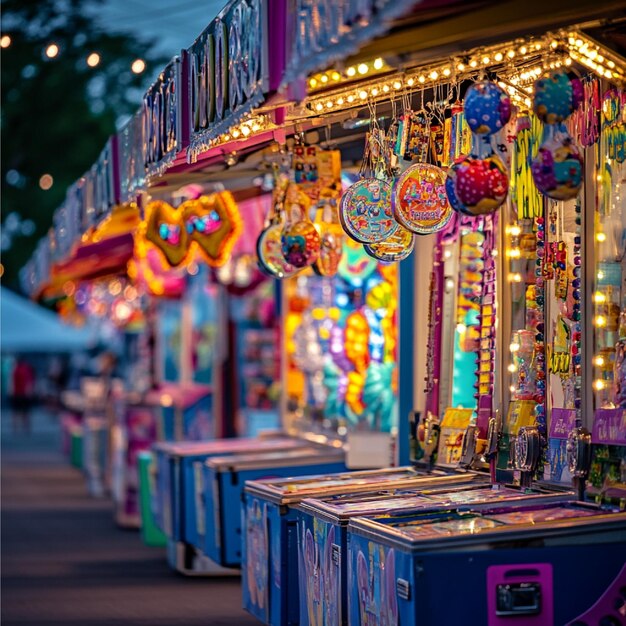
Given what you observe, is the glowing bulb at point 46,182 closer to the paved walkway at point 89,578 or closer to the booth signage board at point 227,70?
the paved walkway at point 89,578

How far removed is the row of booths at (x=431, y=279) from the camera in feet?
15.7

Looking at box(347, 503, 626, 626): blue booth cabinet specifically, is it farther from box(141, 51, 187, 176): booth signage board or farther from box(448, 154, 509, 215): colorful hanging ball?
box(141, 51, 187, 176): booth signage board

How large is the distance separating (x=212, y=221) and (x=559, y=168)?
5.57 m

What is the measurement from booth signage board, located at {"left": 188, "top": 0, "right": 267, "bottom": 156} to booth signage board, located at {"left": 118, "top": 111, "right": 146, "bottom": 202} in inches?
50.0

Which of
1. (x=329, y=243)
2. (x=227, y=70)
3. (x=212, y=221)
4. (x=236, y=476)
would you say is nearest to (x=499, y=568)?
(x=227, y=70)

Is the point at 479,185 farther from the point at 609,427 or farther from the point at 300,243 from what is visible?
the point at 300,243

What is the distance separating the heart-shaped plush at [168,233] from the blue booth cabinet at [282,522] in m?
3.07

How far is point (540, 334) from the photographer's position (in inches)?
242

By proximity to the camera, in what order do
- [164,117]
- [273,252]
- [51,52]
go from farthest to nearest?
[51,52]
[273,252]
[164,117]

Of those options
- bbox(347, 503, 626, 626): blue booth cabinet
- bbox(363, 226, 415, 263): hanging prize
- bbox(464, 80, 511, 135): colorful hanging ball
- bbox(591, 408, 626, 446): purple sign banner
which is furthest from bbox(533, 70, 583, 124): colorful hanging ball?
bbox(363, 226, 415, 263): hanging prize

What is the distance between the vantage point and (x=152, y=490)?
38.0 feet

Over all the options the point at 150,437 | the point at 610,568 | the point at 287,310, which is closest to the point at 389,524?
the point at 610,568

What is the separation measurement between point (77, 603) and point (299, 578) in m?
3.22

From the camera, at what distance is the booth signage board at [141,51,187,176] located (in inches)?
255
